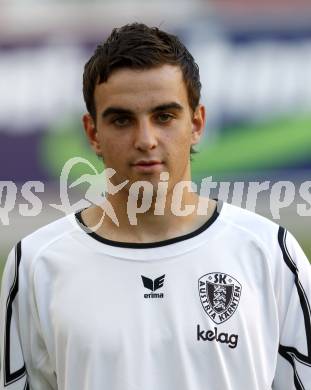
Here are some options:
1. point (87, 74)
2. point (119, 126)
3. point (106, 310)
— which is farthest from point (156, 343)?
point (87, 74)

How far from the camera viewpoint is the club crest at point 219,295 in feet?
6.21

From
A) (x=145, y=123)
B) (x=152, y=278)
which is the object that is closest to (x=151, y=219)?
(x=152, y=278)

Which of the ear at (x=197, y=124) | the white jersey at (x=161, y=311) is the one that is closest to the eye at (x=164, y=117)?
the ear at (x=197, y=124)

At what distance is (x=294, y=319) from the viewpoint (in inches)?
75.7

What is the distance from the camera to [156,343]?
1841 mm

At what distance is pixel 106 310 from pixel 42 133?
2.06 metres

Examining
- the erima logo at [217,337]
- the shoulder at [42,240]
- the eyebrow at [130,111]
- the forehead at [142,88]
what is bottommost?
the erima logo at [217,337]

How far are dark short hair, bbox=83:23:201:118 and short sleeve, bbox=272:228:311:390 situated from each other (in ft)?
1.35

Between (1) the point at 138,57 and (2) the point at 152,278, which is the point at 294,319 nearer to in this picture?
(2) the point at 152,278

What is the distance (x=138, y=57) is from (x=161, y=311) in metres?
0.55

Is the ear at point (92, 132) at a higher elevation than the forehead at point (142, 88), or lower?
lower

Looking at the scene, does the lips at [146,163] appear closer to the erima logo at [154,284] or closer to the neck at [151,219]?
the neck at [151,219]

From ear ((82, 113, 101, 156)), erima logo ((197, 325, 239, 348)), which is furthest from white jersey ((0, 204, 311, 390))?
ear ((82, 113, 101, 156))

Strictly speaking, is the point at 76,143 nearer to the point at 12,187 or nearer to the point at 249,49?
the point at 12,187
